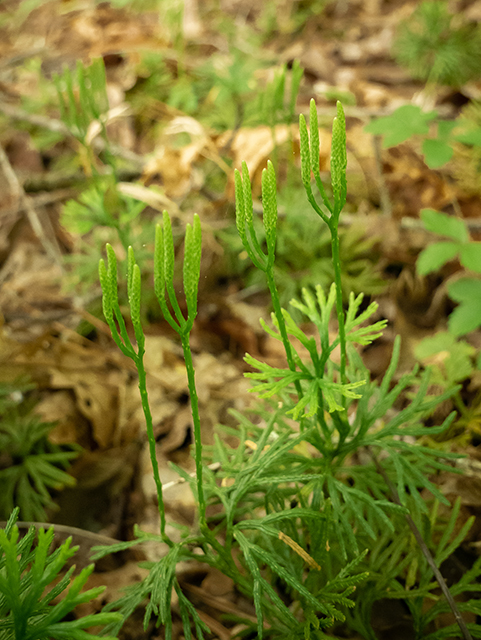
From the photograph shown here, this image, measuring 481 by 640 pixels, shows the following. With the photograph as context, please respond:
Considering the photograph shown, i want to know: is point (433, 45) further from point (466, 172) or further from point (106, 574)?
point (106, 574)

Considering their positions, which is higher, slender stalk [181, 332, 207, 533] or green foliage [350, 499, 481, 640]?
slender stalk [181, 332, 207, 533]

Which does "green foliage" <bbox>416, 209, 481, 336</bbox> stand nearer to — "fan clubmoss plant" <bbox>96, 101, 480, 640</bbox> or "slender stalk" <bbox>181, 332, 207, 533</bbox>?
"fan clubmoss plant" <bbox>96, 101, 480, 640</bbox>

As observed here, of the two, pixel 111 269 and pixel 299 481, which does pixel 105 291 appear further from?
pixel 299 481

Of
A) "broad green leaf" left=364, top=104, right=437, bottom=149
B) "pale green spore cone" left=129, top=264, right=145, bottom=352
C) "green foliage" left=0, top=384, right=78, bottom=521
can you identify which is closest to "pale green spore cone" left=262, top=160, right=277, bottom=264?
"pale green spore cone" left=129, top=264, right=145, bottom=352

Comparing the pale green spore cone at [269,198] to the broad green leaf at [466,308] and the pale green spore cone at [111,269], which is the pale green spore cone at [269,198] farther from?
the broad green leaf at [466,308]

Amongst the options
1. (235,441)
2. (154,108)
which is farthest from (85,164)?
(235,441)

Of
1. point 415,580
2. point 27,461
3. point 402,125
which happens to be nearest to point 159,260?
point 415,580
